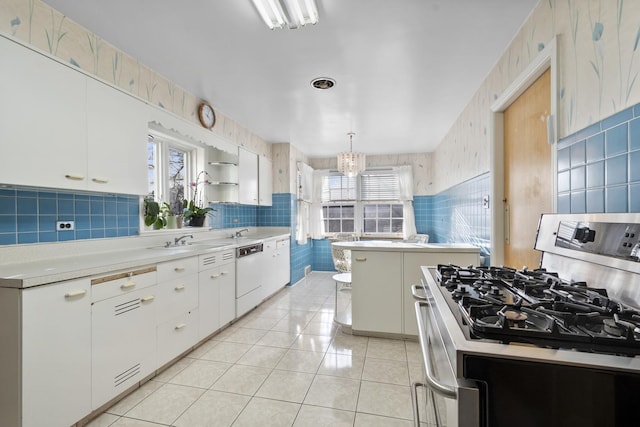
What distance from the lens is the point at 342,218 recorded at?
240 inches

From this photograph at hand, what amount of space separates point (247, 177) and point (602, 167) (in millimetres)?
3549

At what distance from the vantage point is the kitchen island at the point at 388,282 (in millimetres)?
2588

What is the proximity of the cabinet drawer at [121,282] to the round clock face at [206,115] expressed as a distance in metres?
1.78

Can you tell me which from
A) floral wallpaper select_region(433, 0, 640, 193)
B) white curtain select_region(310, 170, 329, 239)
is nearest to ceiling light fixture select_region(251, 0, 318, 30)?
floral wallpaper select_region(433, 0, 640, 193)

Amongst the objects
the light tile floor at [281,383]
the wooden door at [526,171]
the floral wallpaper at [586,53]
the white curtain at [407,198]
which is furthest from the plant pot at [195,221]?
the white curtain at [407,198]

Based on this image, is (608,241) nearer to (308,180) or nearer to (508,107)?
(508,107)

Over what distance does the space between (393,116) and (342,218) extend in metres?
2.90

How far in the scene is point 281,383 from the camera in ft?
6.49

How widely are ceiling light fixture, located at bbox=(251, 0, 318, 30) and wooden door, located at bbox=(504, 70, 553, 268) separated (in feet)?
4.62

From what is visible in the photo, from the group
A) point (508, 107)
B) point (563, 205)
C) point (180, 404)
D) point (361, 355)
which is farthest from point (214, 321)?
point (508, 107)

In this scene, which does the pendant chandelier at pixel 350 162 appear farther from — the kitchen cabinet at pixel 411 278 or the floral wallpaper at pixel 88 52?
the floral wallpaper at pixel 88 52

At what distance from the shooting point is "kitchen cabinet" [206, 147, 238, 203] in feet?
11.8

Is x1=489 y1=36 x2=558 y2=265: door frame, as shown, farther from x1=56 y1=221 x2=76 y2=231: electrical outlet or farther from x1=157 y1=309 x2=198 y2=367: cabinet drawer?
x1=56 y1=221 x2=76 y2=231: electrical outlet

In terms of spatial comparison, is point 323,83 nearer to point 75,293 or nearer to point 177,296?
point 177,296
